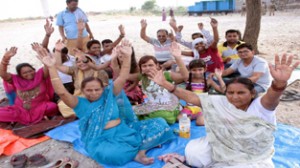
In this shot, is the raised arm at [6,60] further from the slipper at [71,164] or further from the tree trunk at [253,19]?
the tree trunk at [253,19]

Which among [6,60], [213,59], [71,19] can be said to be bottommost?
[213,59]

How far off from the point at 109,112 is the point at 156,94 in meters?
1.06

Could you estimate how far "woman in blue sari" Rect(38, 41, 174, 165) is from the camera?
2949 millimetres

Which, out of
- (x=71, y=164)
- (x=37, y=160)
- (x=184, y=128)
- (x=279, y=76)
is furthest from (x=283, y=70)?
(x=37, y=160)

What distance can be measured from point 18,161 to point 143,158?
154 centimetres

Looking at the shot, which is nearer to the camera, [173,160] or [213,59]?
[173,160]

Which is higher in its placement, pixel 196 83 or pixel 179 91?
pixel 179 91

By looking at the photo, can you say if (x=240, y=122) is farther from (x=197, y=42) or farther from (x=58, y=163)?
(x=197, y=42)

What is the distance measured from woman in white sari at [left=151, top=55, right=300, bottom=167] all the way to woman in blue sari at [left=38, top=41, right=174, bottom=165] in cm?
63

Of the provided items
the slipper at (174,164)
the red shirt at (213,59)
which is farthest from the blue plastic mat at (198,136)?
the red shirt at (213,59)

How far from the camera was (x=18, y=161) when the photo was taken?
10.7 ft

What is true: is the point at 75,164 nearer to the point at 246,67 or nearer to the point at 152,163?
the point at 152,163

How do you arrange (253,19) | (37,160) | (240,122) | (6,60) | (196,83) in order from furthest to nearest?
1. (253,19)
2. (196,83)
3. (6,60)
4. (37,160)
5. (240,122)

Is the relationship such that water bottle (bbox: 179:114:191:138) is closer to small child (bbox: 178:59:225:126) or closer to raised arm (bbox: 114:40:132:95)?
small child (bbox: 178:59:225:126)
